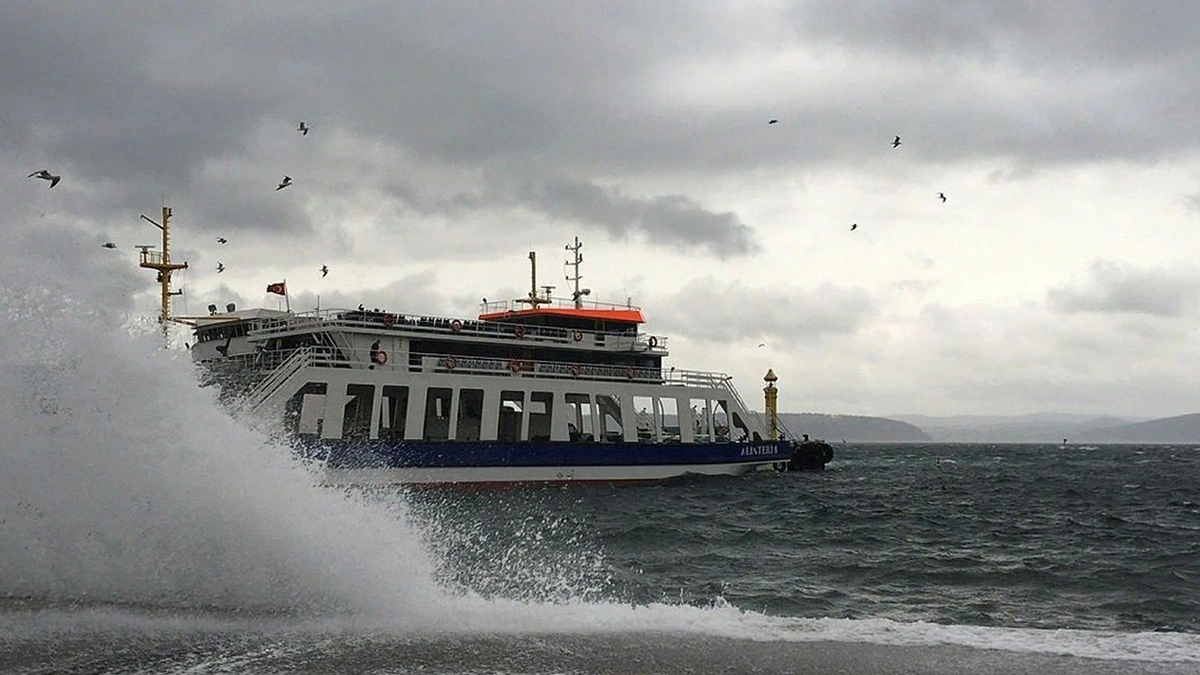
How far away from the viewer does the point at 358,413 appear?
36.5m

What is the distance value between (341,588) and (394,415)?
27.1m

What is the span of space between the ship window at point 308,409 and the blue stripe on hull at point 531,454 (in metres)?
1.82

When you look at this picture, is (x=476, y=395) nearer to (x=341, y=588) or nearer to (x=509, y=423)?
(x=509, y=423)

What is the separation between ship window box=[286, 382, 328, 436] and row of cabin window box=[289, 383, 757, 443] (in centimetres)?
3

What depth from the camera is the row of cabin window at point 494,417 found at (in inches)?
1314

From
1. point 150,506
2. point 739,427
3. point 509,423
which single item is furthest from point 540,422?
point 150,506

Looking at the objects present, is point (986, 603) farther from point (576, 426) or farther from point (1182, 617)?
point (576, 426)

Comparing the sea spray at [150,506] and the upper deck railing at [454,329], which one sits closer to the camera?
the sea spray at [150,506]

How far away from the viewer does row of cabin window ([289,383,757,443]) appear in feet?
109

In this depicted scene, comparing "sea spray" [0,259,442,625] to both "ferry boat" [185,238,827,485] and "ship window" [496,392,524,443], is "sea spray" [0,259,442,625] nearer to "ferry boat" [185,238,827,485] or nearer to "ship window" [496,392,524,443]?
"ferry boat" [185,238,827,485]

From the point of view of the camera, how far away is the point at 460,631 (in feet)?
31.9

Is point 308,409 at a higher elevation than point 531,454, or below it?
higher

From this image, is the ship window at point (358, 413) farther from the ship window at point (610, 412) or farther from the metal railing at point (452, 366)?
the ship window at point (610, 412)

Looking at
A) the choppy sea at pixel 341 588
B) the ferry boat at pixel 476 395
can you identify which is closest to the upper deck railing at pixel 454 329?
the ferry boat at pixel 476 395
